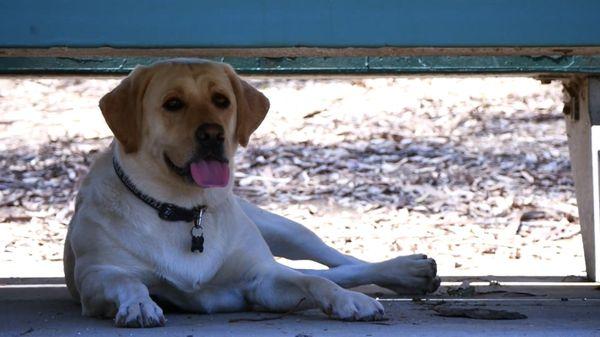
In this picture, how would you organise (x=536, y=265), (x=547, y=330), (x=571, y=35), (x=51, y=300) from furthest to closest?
(x=536, y=265), (x=51, y=300), (x=571, y=35), (x=547, y=330)

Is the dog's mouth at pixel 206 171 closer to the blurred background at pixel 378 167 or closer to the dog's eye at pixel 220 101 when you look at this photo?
the dog's eye at pixel 220 101

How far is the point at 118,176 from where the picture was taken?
4805 mm

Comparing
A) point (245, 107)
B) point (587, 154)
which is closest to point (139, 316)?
point (245, 107)

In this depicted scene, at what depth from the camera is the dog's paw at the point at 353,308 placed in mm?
4289

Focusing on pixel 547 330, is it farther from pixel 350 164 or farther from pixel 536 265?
pixel 350 164

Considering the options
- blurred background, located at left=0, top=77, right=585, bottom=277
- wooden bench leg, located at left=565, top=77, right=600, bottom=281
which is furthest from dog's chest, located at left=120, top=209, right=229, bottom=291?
blurred background, located at left=0, top=77, right=585, bottom=277

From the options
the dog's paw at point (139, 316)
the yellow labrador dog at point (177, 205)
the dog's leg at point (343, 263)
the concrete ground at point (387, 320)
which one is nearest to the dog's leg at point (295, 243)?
the dog's leg at point (343, 263)

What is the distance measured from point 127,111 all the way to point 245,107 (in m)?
0.46

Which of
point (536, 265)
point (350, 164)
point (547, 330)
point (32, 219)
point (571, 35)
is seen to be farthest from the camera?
point (350, 164)

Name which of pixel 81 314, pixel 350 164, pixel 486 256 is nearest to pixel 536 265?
pixel 486 256

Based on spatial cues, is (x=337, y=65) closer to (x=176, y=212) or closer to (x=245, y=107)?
(x=245, y=107)

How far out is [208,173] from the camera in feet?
15.1

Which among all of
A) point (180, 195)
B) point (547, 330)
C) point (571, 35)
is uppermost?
point (571, 35)

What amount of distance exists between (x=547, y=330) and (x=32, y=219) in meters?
5.78
